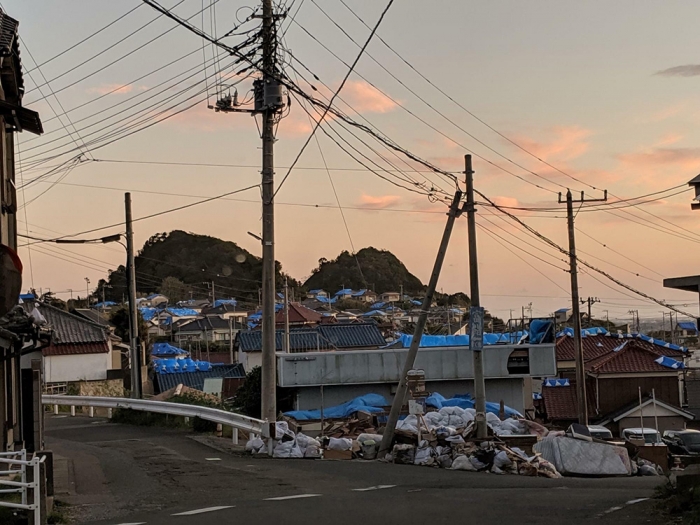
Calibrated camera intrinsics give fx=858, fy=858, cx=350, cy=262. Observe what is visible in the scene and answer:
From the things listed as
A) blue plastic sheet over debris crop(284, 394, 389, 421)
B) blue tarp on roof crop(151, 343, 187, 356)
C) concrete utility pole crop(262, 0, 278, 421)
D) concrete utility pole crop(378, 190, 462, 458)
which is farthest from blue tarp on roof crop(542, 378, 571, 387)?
blue tarp on roof crop(151, 343, 187, 356)

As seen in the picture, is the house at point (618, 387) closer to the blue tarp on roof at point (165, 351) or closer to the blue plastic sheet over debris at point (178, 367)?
the blue plastic sheet over debris at point (178, 367)

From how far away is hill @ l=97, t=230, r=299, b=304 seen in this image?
140500 millimetres

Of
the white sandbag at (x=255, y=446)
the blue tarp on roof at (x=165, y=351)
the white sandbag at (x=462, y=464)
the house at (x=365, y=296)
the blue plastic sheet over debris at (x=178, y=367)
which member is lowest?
the white sandbag at (x=462, y=464)

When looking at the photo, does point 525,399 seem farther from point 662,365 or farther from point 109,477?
point 109,477

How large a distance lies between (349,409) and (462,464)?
1216 cm

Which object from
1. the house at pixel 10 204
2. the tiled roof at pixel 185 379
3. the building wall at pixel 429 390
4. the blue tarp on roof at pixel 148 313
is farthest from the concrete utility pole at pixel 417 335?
the blue tarp on roof at pixel 148 313

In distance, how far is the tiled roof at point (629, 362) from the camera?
42.1 m

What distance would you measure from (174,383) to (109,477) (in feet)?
110

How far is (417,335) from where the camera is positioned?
74.0 feet

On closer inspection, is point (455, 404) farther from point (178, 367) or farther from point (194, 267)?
point (194, 267)

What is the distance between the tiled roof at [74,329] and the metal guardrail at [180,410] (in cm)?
1163

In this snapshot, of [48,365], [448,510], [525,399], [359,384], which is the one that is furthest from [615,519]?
[48,365]

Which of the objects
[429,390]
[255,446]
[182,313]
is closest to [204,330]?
[182,313]

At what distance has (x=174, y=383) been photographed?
49125 millimetres
